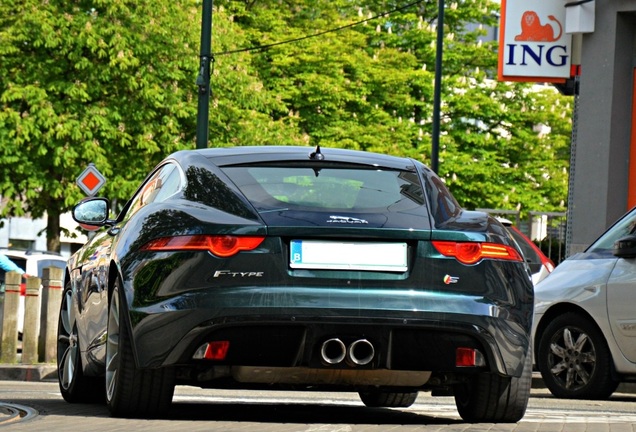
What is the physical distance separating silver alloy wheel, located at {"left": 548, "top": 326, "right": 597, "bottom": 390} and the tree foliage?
25100 millimetres

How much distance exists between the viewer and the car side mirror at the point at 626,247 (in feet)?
39.2

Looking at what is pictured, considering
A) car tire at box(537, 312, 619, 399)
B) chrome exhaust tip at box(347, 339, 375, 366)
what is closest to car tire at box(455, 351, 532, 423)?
chrome exhaust tip at box(347, 339, 375, 366)

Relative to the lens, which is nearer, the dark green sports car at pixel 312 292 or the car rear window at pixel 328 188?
the dark green sports car at pixel 312 292

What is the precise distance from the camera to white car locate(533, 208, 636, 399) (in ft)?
39.8

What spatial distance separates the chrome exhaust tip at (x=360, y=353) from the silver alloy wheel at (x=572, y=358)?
530 cm

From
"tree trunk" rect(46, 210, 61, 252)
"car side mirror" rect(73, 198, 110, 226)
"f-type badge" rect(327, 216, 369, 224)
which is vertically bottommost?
"tree trunk" rect(46, 210, 61, 252)

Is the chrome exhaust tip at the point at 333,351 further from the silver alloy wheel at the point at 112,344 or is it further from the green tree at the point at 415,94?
the green tree at the point at 415,94

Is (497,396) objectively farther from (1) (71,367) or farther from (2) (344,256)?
(1) (71,367)

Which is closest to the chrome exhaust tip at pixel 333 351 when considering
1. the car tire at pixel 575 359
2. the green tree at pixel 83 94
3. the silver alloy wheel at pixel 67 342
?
the silver alloy wheel at pixel 67 342

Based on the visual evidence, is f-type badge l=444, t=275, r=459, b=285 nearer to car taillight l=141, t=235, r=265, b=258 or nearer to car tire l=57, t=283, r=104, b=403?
car taillight l=141, t=235, r=265, b=258

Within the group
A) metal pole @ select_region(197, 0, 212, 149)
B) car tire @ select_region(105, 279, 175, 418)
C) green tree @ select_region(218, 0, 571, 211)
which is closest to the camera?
car tire @ select_region(105, 279, 175, 418)

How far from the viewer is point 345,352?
7.51m

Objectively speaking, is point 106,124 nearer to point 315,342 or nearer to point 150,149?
point 150,149

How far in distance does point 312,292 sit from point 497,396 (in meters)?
1.26
